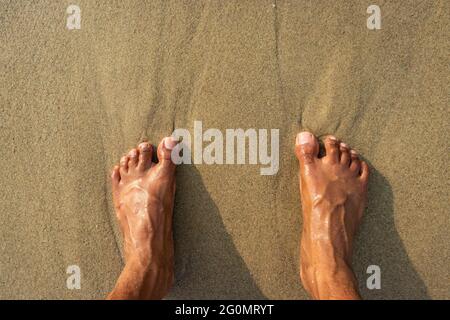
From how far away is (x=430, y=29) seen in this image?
1844 millimetres

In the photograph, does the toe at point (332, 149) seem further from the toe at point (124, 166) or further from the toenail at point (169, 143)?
the toe at point (124, 166)

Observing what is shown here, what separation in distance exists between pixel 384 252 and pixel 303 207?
50 cm

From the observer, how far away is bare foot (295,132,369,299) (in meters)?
1.79

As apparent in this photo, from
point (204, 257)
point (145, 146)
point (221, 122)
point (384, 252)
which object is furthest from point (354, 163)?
point (145, 146)

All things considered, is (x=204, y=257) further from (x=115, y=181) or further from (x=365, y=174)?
(x=365, y=174)

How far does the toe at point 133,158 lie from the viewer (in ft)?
6.17

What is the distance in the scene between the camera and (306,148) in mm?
1828

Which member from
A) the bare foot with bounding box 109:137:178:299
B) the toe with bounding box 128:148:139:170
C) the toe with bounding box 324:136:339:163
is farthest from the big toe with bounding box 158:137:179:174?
the toe with bounding box 324:136:339:163

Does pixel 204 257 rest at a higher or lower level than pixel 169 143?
lower

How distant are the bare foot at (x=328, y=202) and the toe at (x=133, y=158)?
862mm

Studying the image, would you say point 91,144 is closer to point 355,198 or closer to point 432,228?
point 355,198

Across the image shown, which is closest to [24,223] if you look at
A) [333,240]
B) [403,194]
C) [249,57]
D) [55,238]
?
[55,238]

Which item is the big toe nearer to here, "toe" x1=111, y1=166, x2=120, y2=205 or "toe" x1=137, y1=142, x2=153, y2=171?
"toe" x1=137, y1=142, x2=153, y2=171

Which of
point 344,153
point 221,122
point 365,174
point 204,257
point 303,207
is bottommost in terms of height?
point 204,257
